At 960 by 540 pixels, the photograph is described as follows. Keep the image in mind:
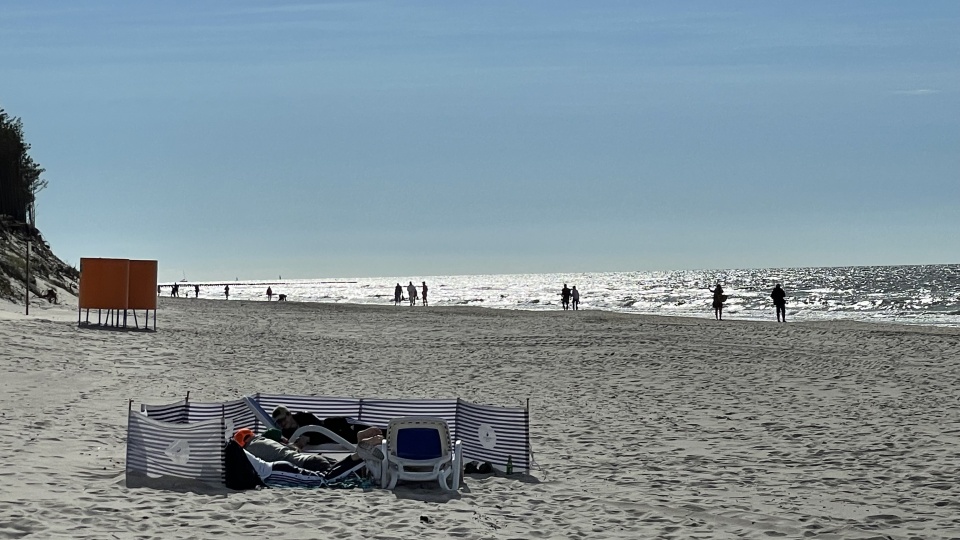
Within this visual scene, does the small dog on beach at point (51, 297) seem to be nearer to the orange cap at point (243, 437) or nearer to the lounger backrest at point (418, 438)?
the orange cap at point (243, 437)

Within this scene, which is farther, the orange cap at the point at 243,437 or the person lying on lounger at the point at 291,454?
the orange cap at the point at 243,437

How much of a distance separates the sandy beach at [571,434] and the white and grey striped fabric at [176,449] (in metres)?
0.29

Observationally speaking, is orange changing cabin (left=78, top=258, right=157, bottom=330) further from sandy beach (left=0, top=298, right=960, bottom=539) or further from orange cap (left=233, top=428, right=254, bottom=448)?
orange cap (left=233, top=428, right=254, bottom=448)

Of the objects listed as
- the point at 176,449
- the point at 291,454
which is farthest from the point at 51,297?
the point at 291,454

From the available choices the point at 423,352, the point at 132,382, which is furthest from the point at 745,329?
the point at 132,382

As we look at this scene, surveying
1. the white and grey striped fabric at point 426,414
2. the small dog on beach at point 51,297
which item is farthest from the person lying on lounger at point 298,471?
the small dog on beach at point 51,297

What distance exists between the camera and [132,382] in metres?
15.8

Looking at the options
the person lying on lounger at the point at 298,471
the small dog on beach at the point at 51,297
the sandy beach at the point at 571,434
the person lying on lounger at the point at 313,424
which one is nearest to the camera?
the sandy beach at the point at 571,434

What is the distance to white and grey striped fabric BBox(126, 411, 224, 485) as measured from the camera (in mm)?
8750

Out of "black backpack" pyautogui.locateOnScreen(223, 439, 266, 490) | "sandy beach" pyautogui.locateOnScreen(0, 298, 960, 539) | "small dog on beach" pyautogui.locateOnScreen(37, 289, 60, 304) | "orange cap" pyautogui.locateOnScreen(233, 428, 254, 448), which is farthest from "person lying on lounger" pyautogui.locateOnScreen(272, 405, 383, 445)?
"small dog on beach" pyautogui.locateOnScreen(37, 289, 60, 304)

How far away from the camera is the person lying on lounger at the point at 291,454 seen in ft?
29.1

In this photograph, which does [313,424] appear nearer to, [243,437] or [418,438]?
[243,437]

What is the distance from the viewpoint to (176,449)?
877 cm

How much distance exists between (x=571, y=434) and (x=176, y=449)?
4.68 meters
